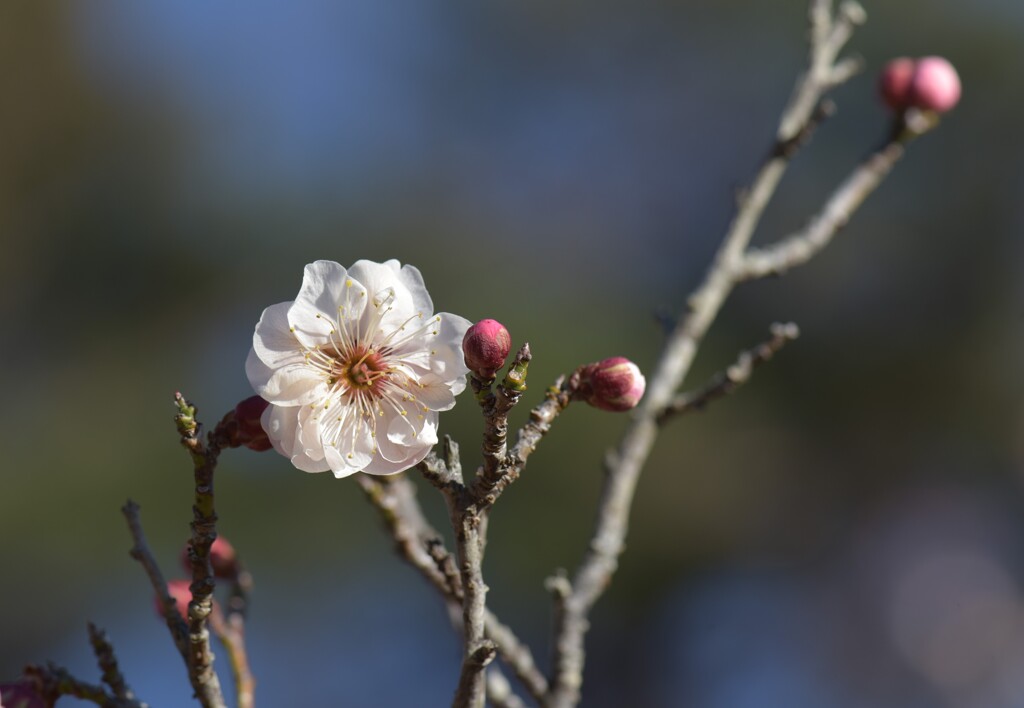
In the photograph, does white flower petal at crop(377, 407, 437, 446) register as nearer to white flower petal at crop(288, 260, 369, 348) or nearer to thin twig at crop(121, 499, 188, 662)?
white flower petal at crop(288, 260, 369, 348)

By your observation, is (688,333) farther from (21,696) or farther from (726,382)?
(21,696)

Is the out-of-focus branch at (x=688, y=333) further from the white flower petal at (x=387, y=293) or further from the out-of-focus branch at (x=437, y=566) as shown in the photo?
the white flower petal at (x=387, y=293)

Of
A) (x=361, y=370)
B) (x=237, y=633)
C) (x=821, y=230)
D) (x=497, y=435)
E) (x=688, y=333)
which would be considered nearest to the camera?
(x=497, y=435)

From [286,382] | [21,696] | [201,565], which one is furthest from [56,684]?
[286,382]

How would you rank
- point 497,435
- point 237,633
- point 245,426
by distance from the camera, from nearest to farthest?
point 497,435, point 245,426, point 237,633

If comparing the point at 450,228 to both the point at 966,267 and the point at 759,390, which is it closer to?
the point at 759,390

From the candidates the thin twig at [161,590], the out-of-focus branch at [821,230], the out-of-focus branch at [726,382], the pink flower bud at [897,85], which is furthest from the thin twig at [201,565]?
the pink flower bud at [897,85]

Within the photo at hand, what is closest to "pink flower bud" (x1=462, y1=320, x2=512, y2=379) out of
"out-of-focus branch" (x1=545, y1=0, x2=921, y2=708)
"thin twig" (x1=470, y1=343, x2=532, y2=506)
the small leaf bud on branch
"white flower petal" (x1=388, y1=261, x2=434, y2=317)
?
"thin twig" (x1=470, y1=343, x2=532, y2=506)

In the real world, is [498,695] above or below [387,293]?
below
